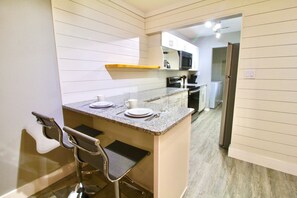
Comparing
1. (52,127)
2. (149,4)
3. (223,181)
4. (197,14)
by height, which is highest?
(149,4)

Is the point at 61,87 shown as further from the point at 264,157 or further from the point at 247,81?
the point at 264,157

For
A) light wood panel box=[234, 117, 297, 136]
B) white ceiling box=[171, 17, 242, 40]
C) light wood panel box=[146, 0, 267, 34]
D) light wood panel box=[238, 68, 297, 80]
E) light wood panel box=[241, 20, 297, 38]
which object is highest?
white ceiling box=[171, 17, 242, 40]

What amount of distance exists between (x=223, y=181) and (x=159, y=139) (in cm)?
131

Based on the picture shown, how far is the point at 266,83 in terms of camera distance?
1.86 metres

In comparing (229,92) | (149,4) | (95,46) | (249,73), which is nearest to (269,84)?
(249,73)

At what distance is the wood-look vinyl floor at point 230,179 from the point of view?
5.12ft

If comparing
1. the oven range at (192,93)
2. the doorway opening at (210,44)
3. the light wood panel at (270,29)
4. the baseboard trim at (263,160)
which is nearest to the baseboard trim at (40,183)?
the baseboard trim at (263,160)

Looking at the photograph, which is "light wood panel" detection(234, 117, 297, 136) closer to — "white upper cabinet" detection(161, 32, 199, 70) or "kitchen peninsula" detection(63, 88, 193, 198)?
"kitchen peninsula" detection(63, 88, 193, 198)

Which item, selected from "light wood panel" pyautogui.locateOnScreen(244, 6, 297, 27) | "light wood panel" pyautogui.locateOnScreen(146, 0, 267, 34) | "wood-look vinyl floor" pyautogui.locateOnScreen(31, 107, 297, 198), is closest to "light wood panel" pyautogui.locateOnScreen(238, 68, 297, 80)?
"light wood panel" pyautogui.locateOnScreen(244, 6, 297, 27)

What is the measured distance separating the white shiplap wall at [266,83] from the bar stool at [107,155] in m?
1.69

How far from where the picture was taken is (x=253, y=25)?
72.9 inches

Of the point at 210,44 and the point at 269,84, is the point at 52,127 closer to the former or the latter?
the point at 269,84

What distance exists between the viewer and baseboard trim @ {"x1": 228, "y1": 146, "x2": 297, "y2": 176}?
1.84m

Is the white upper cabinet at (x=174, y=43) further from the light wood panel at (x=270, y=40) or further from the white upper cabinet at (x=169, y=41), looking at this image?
the light wood panel at (x=270, y=40)
